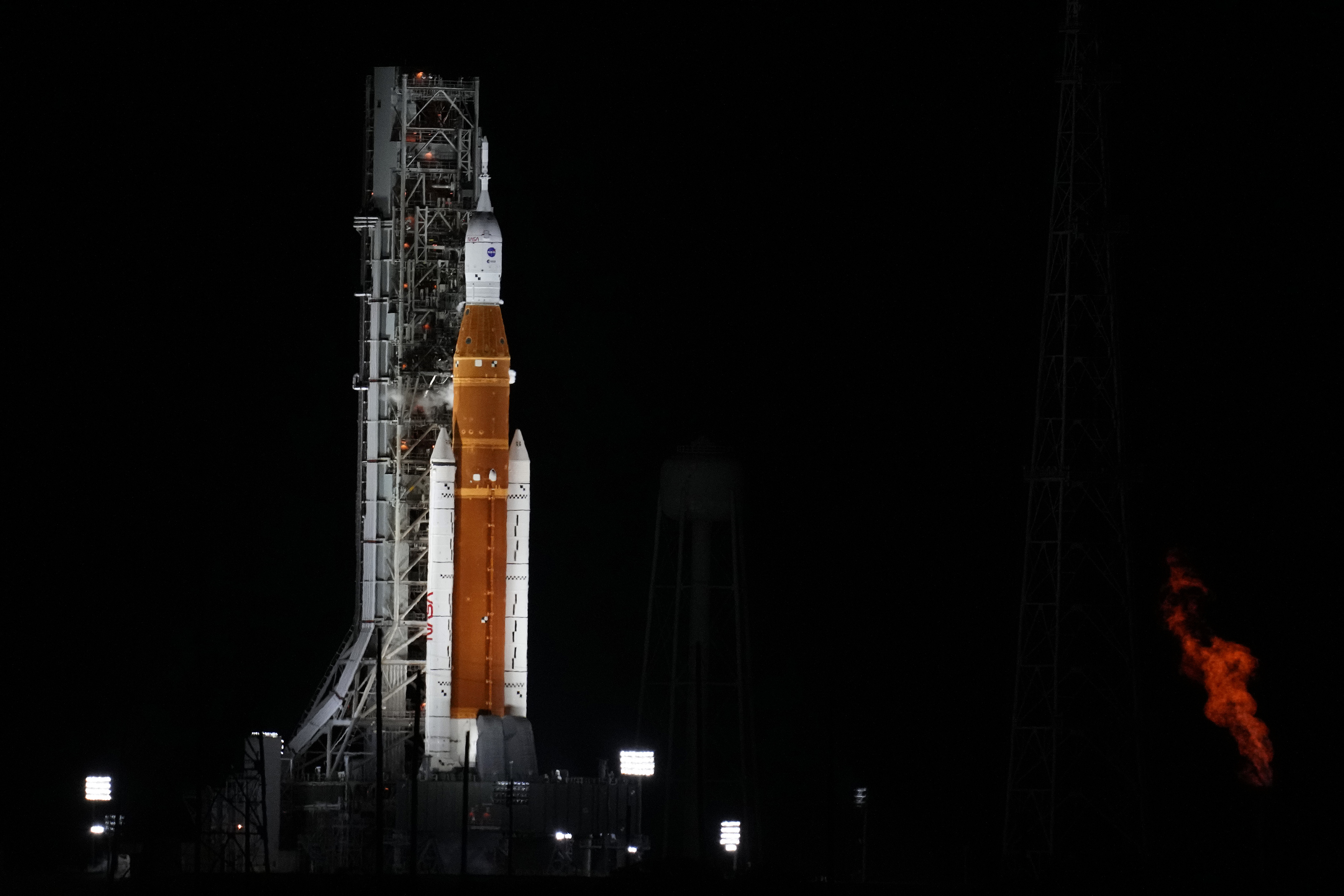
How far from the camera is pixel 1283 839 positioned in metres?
59.8

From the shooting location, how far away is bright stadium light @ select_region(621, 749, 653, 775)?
6078 centimetres

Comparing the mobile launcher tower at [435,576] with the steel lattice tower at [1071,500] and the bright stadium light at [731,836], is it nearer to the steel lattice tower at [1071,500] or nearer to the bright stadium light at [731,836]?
the bright stadium light at [731,836]

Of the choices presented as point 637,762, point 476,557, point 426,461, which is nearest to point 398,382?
point 426,461

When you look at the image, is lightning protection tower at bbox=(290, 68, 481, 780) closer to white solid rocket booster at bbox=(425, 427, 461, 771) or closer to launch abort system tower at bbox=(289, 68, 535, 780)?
launch abort system tower at bbox=(289, 68, 535, 780)

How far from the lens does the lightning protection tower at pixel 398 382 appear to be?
63.4 m

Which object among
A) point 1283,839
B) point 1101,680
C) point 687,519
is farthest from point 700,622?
point 1283,839

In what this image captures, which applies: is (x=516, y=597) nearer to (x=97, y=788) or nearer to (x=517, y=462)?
(x=517, y=462)

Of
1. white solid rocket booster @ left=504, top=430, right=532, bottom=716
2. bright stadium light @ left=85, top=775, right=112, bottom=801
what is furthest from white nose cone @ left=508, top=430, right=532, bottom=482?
bright stadium light @ left=85, top=775, right=112, bottom=801

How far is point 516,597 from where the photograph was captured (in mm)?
61688

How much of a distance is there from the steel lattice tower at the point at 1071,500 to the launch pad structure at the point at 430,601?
11.3m

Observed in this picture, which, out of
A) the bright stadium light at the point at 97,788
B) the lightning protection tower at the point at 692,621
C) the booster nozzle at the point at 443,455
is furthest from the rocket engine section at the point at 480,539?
the bright stadium light at the point at 97,788

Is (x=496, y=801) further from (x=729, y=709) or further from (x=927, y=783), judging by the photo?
(x=927, y=783)

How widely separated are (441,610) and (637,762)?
5.59 metres

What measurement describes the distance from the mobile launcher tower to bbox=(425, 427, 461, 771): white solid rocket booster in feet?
0.13
